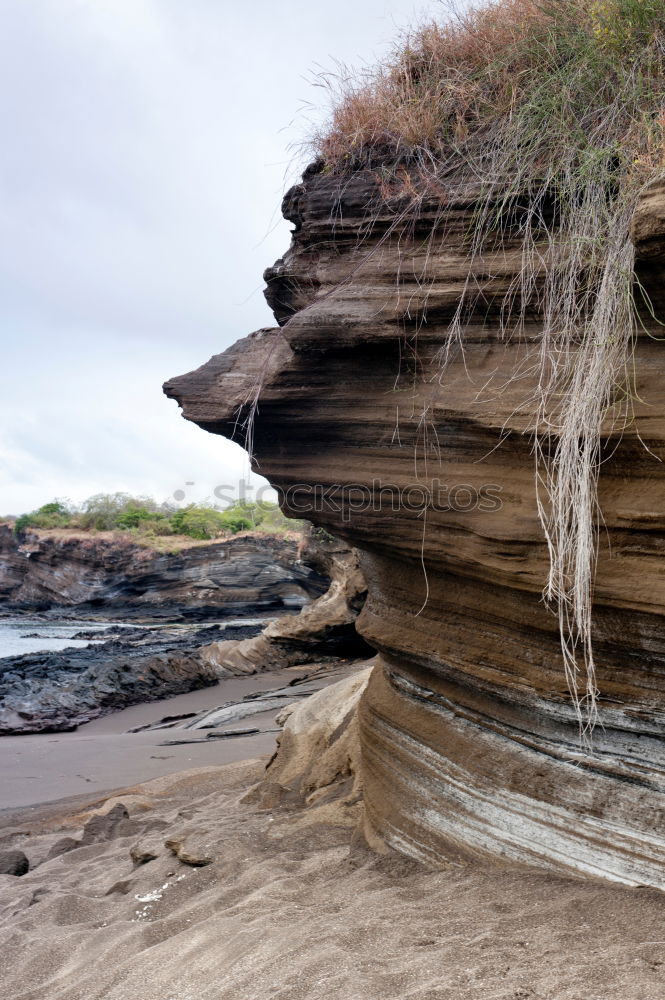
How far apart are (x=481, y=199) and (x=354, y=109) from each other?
1.10 metres

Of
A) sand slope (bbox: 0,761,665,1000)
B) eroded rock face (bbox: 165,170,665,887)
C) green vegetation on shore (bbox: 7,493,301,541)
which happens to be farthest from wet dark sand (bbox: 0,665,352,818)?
green vegetation on shore (bbox: 7,493,301,541)

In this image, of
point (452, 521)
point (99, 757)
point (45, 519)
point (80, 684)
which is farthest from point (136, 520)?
point (452, 521)

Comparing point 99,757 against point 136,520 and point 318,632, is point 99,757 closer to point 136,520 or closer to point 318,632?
point 318,632

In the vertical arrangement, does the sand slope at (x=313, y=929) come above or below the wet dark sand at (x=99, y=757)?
above

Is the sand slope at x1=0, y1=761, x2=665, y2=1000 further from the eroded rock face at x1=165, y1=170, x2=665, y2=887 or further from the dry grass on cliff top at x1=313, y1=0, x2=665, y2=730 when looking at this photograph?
the dry grass on cliff top at x1=313, y1=0, x2=665, y2=730

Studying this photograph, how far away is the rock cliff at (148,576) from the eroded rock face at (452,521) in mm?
25014


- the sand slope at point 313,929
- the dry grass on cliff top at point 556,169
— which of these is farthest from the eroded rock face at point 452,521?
the sand slope at point 313,929

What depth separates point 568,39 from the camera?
3.33m

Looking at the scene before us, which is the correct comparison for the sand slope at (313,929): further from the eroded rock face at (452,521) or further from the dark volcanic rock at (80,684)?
the dark volcanic rock at (80,684)

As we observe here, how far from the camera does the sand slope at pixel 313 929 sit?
214cm

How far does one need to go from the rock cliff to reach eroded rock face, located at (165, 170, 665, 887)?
25.0m

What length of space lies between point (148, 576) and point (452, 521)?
3369 centimetres

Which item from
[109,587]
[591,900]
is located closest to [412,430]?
[591,900]

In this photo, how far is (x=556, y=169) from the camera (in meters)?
3.07
